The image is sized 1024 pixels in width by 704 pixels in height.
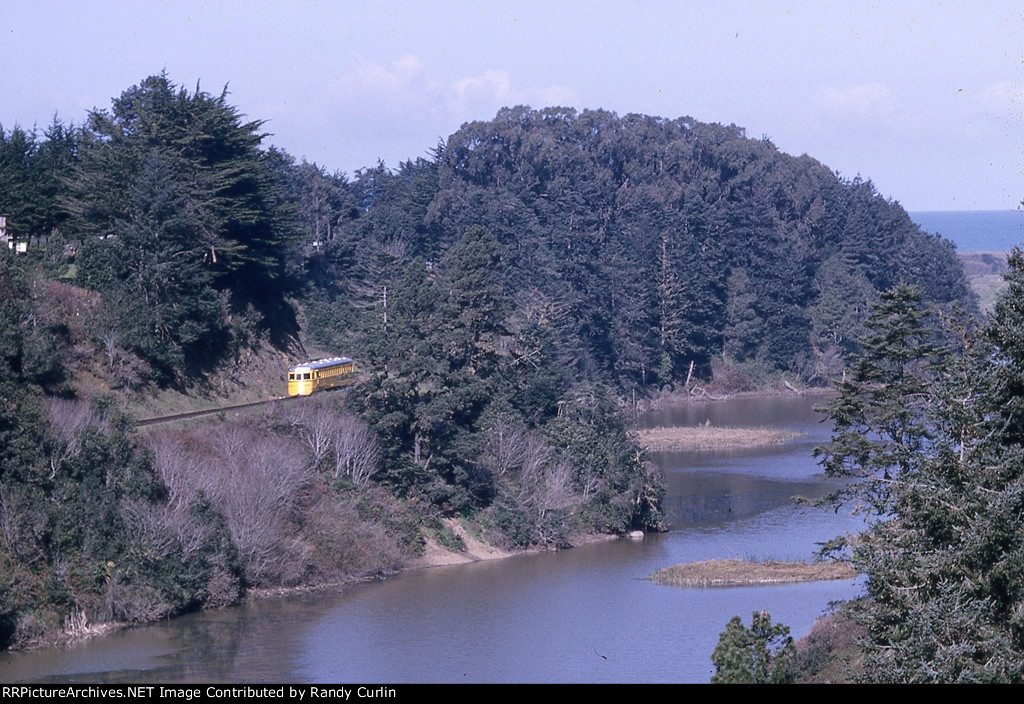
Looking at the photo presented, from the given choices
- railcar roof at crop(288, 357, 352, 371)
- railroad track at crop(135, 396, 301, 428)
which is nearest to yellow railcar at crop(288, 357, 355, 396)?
railcar roof at crop(288, 357, 352, 371)

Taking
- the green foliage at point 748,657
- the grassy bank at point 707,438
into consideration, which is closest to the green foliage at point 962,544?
the green foliage at point 748,657

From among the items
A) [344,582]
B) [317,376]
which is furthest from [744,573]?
[317,376]

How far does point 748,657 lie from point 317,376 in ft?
101

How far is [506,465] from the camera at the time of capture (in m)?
44.2

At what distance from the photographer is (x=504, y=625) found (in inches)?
1209

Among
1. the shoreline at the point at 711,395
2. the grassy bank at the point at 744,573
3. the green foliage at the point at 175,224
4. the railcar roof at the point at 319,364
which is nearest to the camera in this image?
the grassy bank at the point at 744,573

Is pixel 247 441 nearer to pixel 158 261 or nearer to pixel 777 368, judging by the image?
pixel 158 261

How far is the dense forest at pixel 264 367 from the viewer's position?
3138 cm

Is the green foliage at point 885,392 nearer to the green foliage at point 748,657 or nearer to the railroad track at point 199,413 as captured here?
the green foliage at point 748,657

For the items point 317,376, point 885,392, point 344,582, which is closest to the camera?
point 885,392

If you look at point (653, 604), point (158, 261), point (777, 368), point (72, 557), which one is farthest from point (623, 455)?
point (777, 368)

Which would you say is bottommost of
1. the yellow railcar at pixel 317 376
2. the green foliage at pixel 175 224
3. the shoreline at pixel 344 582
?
the shoreline at pixel 344 582

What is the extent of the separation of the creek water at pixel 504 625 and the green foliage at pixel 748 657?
5.94 meters

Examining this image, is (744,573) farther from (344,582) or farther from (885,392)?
(344,582)
